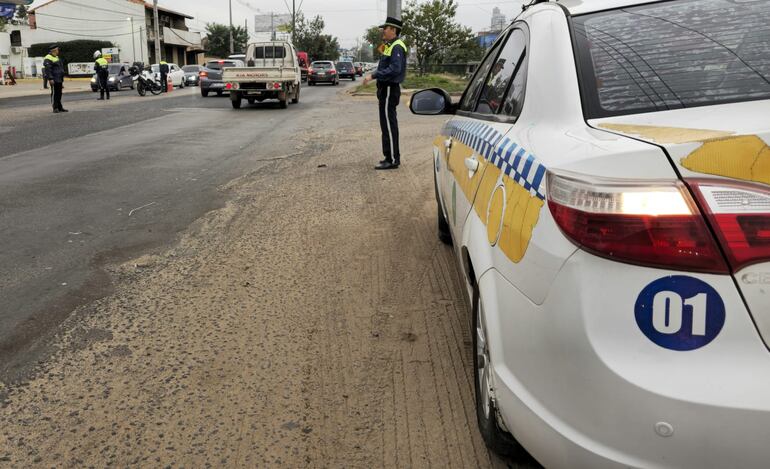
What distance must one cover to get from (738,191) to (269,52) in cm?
2393

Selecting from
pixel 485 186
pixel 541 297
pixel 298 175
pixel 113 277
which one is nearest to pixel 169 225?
pixel 113 277

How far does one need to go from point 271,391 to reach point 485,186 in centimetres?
131

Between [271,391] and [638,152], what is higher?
[638,152]

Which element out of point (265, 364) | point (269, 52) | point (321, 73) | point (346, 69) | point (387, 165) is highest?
point (346, 69)

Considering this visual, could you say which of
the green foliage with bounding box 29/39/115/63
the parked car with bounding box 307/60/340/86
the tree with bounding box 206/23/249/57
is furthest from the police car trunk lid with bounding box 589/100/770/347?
the tree with bounding box 206/23/249/57

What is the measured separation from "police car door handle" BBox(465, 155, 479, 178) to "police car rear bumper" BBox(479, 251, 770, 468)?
1145 mm

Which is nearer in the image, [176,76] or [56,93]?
[56,93]

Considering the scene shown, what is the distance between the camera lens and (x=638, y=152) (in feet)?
5.55

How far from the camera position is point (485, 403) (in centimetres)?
247

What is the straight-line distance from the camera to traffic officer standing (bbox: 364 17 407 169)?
29.1 ft

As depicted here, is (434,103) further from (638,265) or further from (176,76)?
(176,76)

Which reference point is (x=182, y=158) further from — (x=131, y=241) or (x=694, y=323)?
(x=694, y=323)

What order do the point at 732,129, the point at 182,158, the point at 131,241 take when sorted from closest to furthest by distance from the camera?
the point at 732,129, the point at 131,241, the point at 182,158

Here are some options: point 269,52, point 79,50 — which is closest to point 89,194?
point 269,52
